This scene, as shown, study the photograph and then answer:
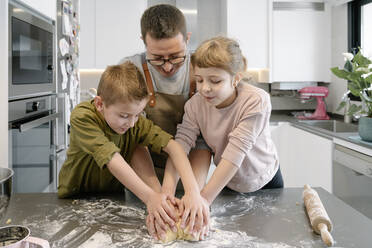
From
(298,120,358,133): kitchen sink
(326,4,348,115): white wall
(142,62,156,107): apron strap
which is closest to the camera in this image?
(142,62,156,107): apron strap

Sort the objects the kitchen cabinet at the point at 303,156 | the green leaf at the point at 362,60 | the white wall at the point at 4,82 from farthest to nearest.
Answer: the kitchen cabinet at the point at 303,156, the green leaf at the point at 362,60, the white wall at the point at 4,82

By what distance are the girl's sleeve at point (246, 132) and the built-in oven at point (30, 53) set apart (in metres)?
0.94

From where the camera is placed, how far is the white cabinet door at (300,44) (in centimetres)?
325

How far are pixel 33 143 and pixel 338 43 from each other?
2518 mm

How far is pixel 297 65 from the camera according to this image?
3.29m

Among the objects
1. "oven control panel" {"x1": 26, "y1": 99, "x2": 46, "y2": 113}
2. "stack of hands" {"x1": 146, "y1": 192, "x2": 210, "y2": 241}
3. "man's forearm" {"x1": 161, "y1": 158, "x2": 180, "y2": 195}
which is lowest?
"stack of hands" {"x1": 146, "y1": 192, "x2": 210, "y2": 241}

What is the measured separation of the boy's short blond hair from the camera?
1.09 m


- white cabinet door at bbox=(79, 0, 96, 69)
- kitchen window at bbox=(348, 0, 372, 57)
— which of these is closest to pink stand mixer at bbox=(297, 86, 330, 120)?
kitchen window at bbox=(348, 0, 372, 57)

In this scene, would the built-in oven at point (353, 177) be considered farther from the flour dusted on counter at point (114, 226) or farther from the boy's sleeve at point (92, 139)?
the boy's sleeve at point (92, 139)

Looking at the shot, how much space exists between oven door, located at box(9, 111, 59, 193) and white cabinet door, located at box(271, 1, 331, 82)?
197 cm

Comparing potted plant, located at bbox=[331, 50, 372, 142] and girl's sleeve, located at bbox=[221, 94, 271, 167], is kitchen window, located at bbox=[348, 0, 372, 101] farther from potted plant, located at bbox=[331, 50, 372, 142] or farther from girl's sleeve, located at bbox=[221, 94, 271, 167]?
girl's sleeve, located at bbox=[221, 94, 271, 167]

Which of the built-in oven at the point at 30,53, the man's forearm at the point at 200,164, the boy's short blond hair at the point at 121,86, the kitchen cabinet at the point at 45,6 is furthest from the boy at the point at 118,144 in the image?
the kitchen cabinet at the point at 45,6

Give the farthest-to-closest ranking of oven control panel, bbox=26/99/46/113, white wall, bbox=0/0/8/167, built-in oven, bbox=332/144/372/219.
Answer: built-in oven, bbox=332/144/372/219
oven control panel, bbox=26/99/46/113
white wall, bbox=0/0/8/167

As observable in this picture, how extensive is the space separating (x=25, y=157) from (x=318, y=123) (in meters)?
2.26
